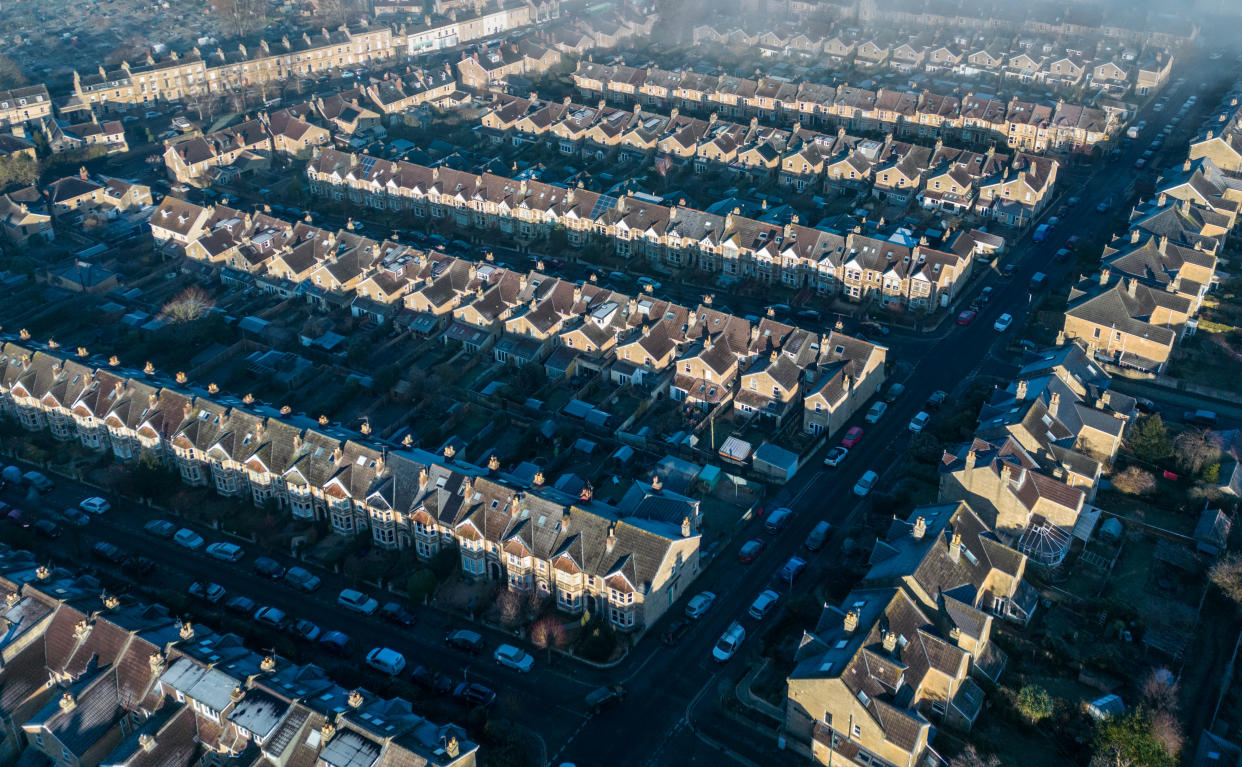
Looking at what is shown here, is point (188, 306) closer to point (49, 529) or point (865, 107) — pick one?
point (49, 529)

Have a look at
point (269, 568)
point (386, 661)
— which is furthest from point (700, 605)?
point (269, 568)

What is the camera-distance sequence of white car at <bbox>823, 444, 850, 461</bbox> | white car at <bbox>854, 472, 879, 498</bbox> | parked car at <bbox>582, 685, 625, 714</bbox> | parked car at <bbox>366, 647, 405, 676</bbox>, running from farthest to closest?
white car at <bbox>823, 444, 850, 461</bbox>
white car at <bbox>854, 472, 879, 498</bbox>
parked car at <bbox>366, 647, 405, 676</bbox>
parked car at <bbox>582, 685, 625, 714</bbox>

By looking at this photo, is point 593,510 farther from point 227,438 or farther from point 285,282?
point 285,282

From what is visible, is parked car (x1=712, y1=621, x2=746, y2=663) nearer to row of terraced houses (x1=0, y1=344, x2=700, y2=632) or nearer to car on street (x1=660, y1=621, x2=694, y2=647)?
car on street (x1=660, y1=621, x2=694, y2=647)

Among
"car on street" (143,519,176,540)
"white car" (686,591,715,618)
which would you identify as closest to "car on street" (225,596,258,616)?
"car on street" (143,519,176,540)

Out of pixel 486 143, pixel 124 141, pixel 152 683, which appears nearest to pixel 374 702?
pixel 152 683

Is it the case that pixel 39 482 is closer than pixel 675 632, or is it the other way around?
pixel 675 632

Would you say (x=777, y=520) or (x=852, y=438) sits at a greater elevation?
(x=852, y=438)

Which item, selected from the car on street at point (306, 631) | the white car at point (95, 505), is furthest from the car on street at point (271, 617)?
the white car at point (95, 505)
